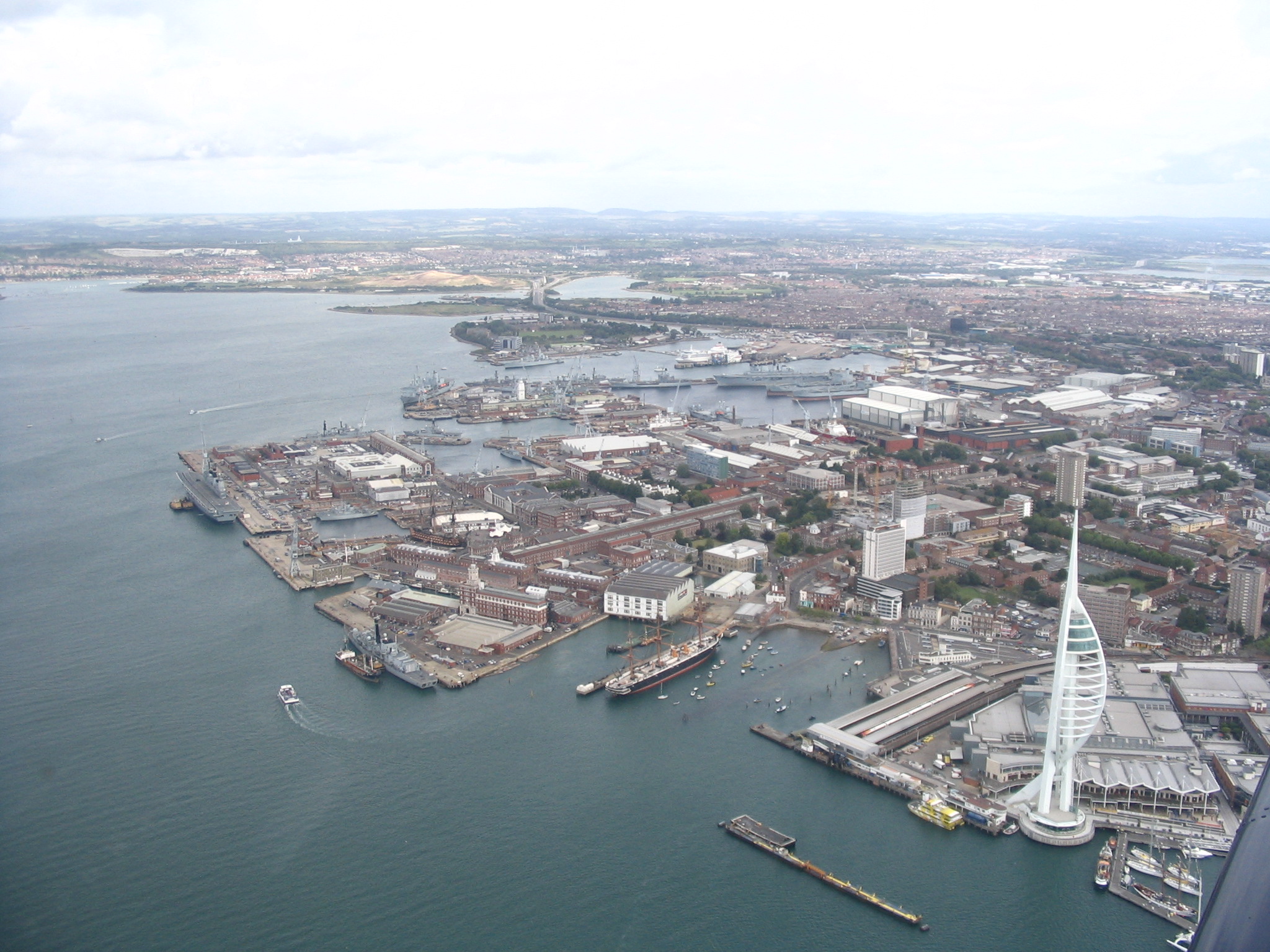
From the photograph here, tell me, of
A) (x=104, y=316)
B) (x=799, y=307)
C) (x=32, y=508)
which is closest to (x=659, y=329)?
(x=799, y=307)

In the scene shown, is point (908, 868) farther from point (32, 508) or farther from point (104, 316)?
point (104, 316)

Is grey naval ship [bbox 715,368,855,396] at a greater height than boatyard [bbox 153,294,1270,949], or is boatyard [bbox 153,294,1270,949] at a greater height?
grey naval ship [bbox 715,368,855,396]

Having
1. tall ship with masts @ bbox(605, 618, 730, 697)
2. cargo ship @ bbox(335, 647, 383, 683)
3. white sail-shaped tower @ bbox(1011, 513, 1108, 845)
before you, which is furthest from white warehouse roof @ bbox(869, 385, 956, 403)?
white sail-shaped tower @ bbox(1011, 513, 1108, 845)

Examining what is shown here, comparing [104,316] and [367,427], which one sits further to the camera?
[104,316]

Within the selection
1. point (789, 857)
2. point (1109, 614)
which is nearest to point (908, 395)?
point (1109, 614)

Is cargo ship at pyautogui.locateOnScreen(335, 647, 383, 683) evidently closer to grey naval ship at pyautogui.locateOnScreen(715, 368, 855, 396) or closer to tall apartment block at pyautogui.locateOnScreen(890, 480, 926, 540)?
tall apartment block at pyautogui.locateOnScreen(890, 480, 926, 540)

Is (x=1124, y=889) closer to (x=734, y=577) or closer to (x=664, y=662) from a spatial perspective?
(x=664, y=662)

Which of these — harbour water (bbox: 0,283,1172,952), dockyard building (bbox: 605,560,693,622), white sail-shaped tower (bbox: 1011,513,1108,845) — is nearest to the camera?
harbour water (bbox: 0,283,1172,952)
